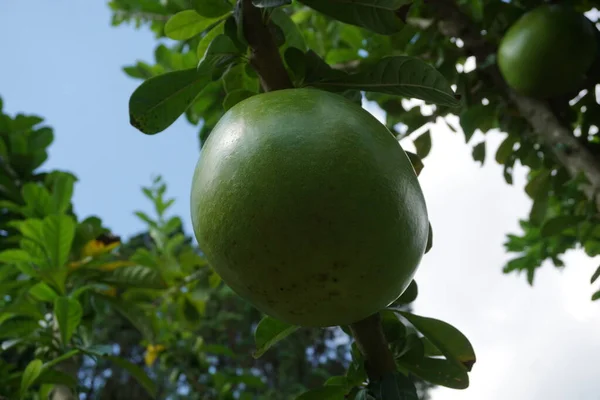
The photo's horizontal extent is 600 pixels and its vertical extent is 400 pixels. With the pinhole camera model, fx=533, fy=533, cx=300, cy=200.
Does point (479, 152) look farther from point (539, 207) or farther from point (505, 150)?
point (539, 207)

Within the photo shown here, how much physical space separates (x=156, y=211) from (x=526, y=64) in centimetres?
133

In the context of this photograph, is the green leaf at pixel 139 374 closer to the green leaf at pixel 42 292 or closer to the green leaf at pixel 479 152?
the green leaf at pixel 42 292

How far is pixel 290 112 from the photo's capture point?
1.49ft

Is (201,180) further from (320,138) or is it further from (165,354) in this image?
(165,354)

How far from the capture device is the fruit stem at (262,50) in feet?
1.77

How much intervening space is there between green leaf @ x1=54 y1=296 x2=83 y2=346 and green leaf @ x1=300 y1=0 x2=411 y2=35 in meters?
0.65

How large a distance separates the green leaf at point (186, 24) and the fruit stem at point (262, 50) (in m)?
0.11

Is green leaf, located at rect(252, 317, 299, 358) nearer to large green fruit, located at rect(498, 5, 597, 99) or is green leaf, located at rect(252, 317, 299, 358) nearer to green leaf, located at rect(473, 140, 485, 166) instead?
large green fruit, located at rect(498, 5, 597, 99)

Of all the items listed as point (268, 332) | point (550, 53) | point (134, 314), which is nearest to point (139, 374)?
point (134, 314)

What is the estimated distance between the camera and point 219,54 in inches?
22.3

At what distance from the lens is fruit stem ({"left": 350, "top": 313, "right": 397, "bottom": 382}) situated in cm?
52

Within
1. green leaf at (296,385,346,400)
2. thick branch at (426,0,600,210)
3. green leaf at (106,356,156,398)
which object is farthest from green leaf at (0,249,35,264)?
thick branch at (426,0,600,210)

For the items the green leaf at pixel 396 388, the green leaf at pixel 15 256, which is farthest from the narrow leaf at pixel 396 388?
the green leaf at pixel 15 256

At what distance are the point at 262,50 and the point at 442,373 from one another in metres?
0.43
